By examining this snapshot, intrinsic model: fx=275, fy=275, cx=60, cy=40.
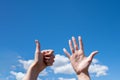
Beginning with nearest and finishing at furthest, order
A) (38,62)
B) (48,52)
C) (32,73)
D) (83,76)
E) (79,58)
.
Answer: (32,73), (38,62), (48,52), (83,76), (79,58)

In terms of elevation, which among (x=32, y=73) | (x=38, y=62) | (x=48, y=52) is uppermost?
(x=48, y=52)

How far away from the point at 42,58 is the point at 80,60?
251cm

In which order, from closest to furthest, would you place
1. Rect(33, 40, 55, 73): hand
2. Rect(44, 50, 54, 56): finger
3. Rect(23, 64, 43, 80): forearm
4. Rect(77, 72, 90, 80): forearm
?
Rect(23, 64, 43, 80): forearm, Rect(33, 40, 55, 73): hand, Rect(44, 50, 54, 56): finger, Rect(77, 72, 90, 80): forearm

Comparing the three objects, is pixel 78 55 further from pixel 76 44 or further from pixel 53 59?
pixel 53 59

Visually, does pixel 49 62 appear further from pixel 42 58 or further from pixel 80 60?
pixel 80 60

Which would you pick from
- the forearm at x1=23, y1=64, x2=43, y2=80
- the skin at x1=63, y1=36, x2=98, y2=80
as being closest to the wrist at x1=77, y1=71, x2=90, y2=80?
the skin at x1=63, y1=36, x2=98, y2=80

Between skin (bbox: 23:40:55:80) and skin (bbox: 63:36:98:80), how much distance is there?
2108mm

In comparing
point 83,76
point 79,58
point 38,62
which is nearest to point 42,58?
point 38,62

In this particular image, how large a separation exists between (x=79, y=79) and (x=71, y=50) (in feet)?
2.63

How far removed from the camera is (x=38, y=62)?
3566 mm

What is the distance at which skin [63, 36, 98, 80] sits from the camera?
5832 mm

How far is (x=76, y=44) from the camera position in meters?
6.36

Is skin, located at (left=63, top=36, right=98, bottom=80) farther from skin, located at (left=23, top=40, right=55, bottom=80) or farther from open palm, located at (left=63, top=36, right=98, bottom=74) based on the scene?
skin, located at (left=23, top=40, right=55, bottom=80)

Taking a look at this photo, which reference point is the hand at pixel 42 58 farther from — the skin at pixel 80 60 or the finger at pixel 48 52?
the skin at pixel 80 60
